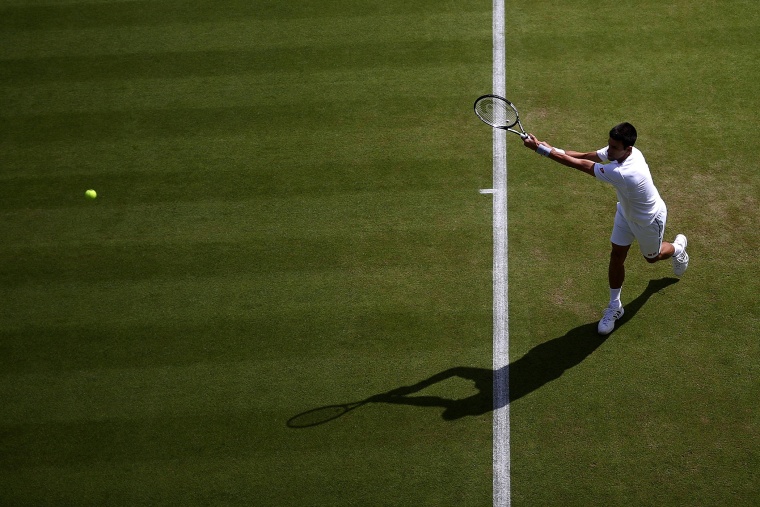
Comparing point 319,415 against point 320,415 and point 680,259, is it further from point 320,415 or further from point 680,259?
point 680,259

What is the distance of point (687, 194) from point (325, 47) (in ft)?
19.4

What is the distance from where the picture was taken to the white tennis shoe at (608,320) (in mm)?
8016

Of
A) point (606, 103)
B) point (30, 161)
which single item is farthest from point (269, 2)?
point (606, 103)

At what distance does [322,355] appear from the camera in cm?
818

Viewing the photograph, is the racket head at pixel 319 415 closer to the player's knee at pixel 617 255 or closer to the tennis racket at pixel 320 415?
the tennis racket at pixel 320 415

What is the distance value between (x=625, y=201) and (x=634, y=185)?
253 mm

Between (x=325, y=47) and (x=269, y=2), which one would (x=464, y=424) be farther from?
(x=269, y=2)

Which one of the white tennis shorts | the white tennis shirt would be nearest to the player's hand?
the white tennis shirt

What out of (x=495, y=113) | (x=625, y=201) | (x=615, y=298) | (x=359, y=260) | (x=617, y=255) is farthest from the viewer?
(x=359, y=260)

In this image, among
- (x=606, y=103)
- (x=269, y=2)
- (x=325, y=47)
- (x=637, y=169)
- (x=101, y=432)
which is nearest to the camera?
(x=637, y=169)

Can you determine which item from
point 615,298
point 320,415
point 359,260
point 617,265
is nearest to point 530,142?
point 617,265

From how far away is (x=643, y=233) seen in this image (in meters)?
7.67

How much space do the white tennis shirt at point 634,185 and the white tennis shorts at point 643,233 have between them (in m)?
0.10

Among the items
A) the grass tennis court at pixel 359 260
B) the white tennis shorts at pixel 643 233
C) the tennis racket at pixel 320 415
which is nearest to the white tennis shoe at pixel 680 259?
the grass tennis court at pixel 359 260
